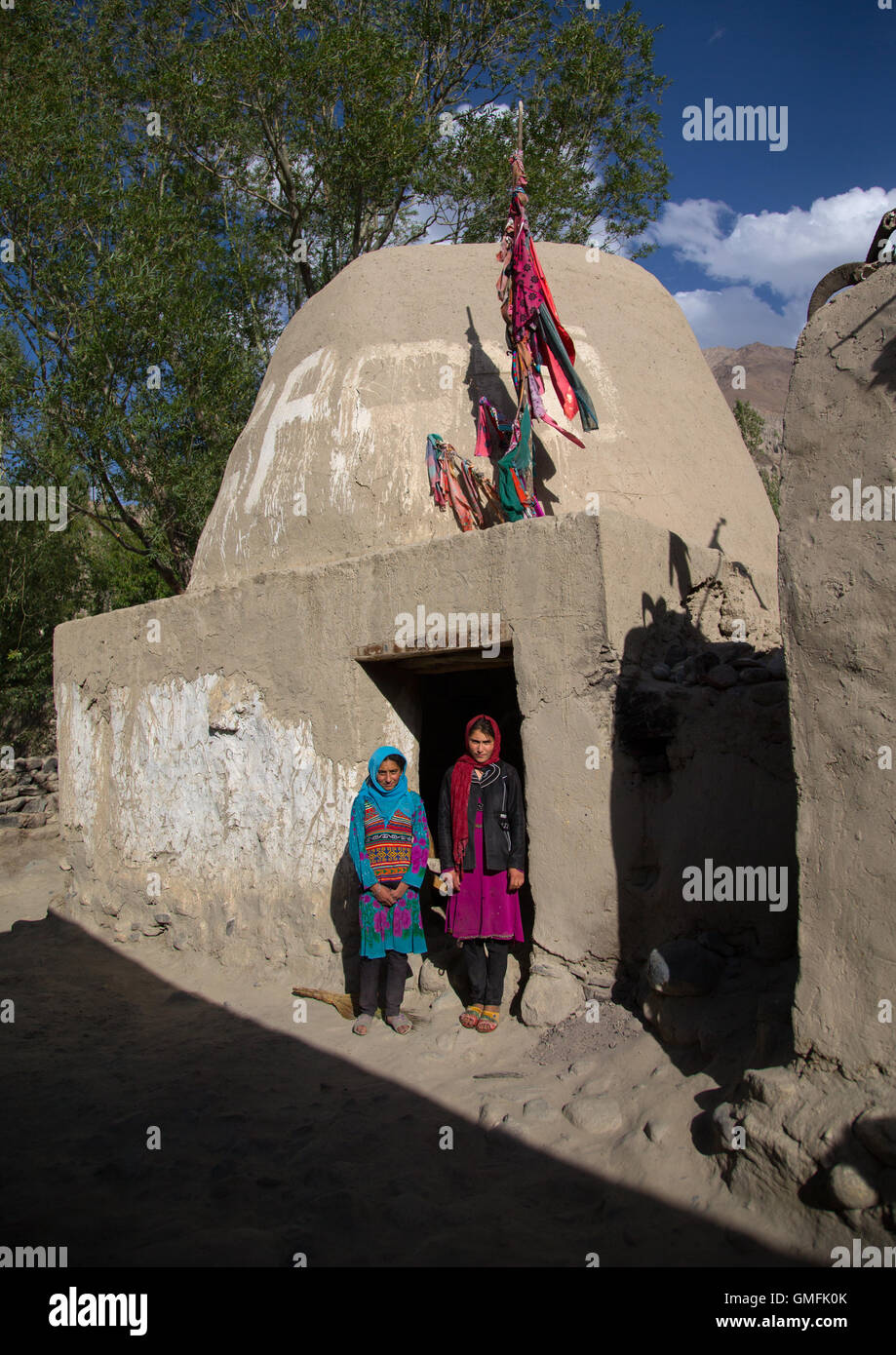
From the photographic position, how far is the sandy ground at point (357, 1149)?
2.88 metres

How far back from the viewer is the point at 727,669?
167 inches

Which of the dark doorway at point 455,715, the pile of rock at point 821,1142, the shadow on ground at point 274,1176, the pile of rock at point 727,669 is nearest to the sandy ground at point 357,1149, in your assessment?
the shadow on ground at point 274,1176

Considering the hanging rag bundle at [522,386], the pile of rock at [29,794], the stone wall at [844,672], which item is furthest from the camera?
the pile of rock at [29,794]

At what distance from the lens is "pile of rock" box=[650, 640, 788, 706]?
4.04 meters

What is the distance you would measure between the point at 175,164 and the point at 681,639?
1524 centimetres

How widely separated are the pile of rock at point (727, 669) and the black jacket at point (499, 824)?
0.87 metres

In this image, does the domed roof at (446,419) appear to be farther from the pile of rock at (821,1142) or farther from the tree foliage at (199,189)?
the tree foliage at (199,189)

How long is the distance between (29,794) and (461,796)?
993 centimetres

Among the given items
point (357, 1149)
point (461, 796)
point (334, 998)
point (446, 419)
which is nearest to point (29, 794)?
point (334, 998)

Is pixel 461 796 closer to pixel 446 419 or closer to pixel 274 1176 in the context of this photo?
pixel 274 1176

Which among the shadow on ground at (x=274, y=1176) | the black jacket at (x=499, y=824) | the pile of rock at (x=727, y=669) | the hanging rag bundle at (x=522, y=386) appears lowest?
A: the shadow on ground at (x=274, y=1176)

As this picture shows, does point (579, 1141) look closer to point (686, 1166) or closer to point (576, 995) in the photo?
point (686, 1166)

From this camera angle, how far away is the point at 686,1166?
3072mm

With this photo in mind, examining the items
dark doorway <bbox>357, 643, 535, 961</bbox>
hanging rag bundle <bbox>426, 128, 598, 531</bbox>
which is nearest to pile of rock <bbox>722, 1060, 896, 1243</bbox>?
hanging rag bundle <bbox>426, 128, 598, 531</bbox>
